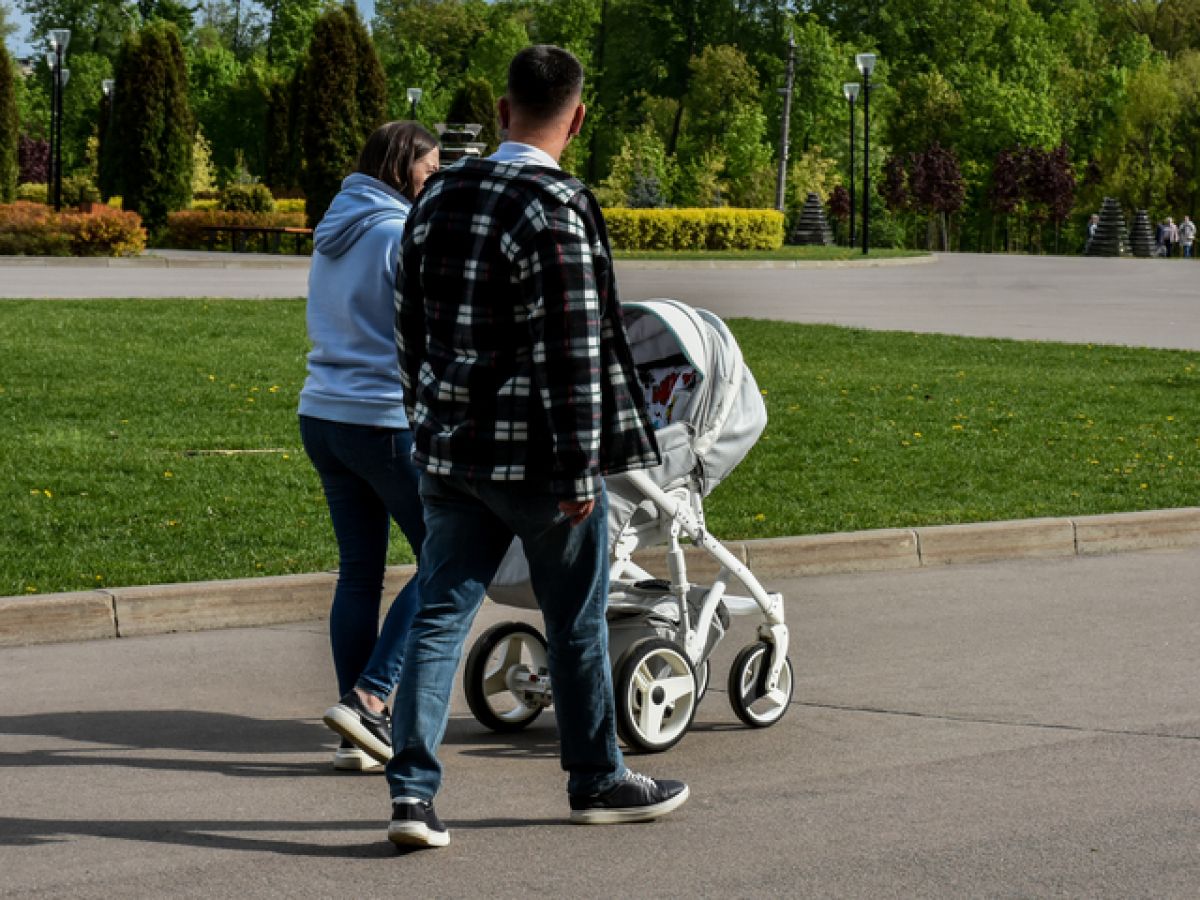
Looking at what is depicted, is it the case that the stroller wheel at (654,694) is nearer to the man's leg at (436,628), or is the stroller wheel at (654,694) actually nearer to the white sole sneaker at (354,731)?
the white sole sneaker at (354,731)

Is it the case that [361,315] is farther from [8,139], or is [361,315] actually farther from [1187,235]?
[1187,235]

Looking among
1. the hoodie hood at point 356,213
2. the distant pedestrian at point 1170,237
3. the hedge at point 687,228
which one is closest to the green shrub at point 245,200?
the hedge at point 687,228

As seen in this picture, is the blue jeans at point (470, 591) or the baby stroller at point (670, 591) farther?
the baby stroller at point (670, 591)

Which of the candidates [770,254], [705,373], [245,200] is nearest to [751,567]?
[705,373]

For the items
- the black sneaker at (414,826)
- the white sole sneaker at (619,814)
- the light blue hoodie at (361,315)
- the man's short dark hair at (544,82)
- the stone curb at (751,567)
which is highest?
Answer: the man's short dark hair at (544,82)

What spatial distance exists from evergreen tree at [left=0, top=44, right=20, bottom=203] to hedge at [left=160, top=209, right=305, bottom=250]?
21.5 ft

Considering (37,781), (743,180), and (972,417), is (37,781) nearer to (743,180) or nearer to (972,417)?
(972,417)

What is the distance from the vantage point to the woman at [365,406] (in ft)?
18.3

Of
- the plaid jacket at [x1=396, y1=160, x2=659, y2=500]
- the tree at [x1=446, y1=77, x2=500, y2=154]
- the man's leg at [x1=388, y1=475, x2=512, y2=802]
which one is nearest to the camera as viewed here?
the plaid jacket at [x1=396, y1=160, x2=659, y2=500]

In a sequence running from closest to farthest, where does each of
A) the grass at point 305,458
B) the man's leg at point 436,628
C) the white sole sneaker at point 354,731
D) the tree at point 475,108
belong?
the man's leg at point 436,628
the white sole sneaker at point 354,731
the grass at point 305,458
the tree at point 475,108

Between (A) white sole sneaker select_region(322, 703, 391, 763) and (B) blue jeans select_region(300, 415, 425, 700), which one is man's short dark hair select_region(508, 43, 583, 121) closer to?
(B) blue jeans select_region(300, 415, 425, 700)

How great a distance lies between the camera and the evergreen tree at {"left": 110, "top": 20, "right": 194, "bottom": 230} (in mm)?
47031

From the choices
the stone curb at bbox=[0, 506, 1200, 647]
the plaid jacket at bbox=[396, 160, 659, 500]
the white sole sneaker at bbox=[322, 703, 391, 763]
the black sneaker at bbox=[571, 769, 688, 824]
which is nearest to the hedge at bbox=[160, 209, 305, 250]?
the stone curb at bbox=[0, 506, 1200, 647]

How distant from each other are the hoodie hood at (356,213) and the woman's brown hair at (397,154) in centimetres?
3
